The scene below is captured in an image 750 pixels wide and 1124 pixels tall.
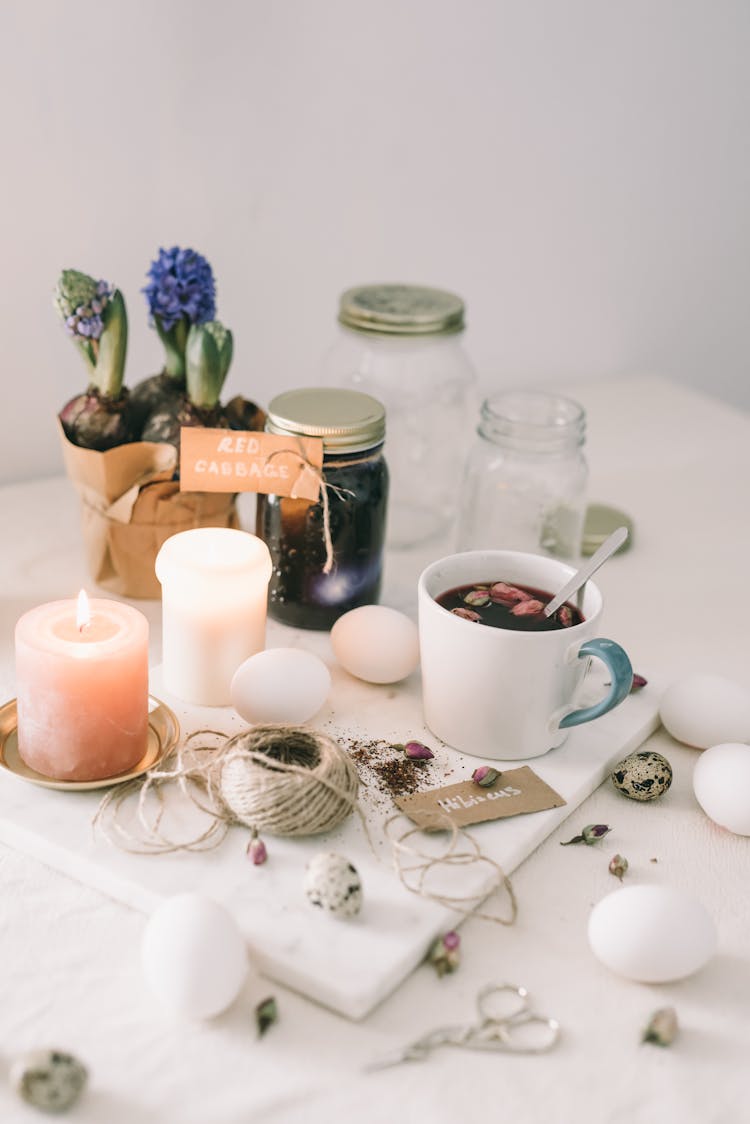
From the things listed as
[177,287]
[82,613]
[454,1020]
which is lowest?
[454,1020]

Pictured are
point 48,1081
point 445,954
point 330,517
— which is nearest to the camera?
point 48,1081

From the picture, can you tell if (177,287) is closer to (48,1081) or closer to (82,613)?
(82,613)

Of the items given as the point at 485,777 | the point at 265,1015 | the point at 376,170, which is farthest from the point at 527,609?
the point at 376,170

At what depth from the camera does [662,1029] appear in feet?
2.07

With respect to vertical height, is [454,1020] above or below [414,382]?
below

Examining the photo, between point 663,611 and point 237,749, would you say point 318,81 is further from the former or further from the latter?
point 237,749

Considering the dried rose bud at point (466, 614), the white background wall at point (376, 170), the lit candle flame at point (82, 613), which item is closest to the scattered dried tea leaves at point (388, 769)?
the dried rose bud at point (466, 614)

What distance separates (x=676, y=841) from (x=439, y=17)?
100 cm

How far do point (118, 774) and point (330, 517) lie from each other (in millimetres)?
290

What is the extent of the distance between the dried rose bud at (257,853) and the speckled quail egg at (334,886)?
0.14ft

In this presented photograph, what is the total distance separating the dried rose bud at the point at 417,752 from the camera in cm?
85

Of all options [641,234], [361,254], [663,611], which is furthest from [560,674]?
[641,234]

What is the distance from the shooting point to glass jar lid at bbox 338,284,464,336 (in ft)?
3.77

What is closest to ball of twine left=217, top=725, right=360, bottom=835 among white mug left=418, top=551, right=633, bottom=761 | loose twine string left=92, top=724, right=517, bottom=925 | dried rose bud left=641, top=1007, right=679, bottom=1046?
loose twine string left=92, top=724, right=517, bottom=925
